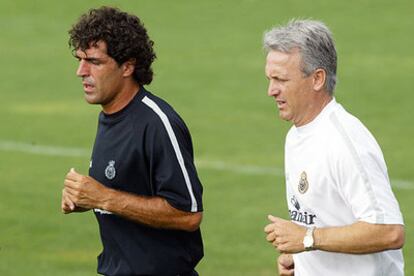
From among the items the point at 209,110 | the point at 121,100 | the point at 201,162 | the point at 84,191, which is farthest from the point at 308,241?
the point at 209,110

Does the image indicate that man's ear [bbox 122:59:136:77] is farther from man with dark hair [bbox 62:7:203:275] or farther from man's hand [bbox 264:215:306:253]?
man's hand [bbox 264:215:306:253]

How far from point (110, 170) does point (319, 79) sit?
1.45 metres

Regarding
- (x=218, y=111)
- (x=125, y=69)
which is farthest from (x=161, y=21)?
(x=125, y=69)

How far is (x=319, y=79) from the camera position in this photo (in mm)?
8305

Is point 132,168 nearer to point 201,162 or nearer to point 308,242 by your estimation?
point 308,242

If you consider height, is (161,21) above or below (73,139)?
above

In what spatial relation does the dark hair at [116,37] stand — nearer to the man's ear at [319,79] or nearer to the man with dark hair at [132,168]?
the man with dark hair at [132,168]

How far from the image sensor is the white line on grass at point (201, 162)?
17969mm

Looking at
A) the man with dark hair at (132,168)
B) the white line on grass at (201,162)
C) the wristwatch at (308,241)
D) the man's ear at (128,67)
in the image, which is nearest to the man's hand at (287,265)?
the man with dark hair at (132,168)

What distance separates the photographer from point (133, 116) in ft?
29.6

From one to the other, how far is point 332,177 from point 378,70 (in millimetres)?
16168

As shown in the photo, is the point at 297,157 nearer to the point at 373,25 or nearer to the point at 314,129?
the point at 314,129

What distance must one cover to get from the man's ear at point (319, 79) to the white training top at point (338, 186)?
120 mm

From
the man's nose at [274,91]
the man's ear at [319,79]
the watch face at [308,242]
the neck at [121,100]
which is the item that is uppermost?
the man's ear at [319,79]
